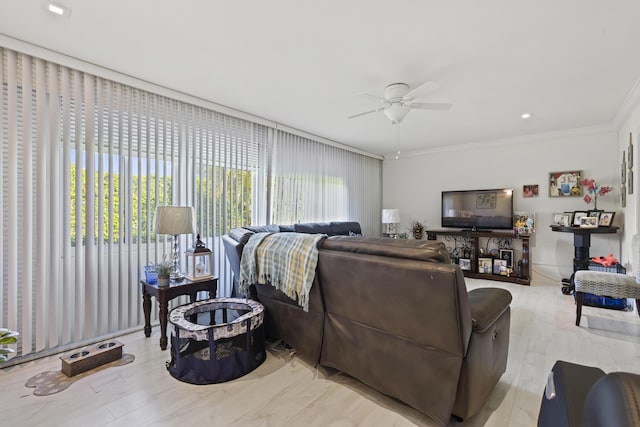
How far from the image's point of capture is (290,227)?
416cm

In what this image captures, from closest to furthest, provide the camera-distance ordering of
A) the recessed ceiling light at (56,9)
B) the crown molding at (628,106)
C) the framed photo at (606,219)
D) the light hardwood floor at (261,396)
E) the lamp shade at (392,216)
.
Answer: the light hardwood floor at (261,396), the recessed ceiling light at (56,9), the crown molding at (628,106), the framed photo at (606,219), the lamp shade at (392,216)

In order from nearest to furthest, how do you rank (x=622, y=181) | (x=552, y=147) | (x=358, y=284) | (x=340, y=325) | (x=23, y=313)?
1. (x=358, y=284)
2. (x=340, y=325)
3. (x=23, y=313)
4. (x=622, y=181)
5. (x=552, y=147)

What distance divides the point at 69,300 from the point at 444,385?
9.46 feet

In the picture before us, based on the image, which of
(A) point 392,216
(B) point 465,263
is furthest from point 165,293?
(B) point 465,263

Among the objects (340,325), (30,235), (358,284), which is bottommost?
(340,325)

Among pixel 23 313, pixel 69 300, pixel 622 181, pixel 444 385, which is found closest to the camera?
pixel 444 385

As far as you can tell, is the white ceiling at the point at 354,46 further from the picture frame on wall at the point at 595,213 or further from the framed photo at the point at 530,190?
the framed photo at the point at 530,190

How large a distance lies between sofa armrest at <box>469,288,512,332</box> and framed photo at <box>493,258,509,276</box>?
3567 millimetres

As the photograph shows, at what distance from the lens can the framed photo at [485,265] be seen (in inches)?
200

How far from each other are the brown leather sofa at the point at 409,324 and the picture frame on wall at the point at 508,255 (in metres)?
3.64

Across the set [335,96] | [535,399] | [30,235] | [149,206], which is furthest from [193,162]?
[535,399]

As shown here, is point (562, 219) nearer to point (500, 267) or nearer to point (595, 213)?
point (595, 213)

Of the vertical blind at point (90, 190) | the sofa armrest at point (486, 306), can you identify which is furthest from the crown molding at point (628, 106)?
the vertical blind at point (90, 190)

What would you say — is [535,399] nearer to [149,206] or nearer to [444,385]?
[444,385]
